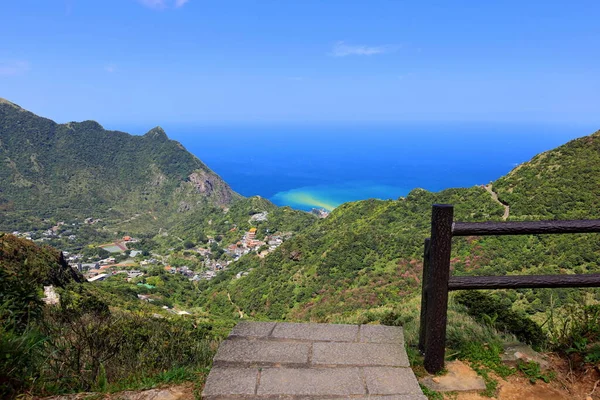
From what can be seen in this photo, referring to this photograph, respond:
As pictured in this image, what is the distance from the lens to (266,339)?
336 centimetres

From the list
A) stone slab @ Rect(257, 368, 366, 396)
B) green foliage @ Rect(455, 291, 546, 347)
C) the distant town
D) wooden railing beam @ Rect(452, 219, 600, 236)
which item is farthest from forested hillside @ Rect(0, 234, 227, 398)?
the distant town

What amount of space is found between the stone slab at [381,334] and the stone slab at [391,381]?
1.49 feet

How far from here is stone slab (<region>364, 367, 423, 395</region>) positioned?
2.61 m

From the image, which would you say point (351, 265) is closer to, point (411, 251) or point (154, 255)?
point (411, 251)

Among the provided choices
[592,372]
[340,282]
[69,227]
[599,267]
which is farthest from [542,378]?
[69,227]

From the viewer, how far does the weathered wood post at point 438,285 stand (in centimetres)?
272

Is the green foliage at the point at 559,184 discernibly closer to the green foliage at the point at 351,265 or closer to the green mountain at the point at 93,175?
the green foliage at the point at 351,265

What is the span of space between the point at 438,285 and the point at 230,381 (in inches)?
64.2

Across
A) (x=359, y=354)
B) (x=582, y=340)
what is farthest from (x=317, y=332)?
(x=582, y=340)

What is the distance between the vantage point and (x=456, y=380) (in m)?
2.81

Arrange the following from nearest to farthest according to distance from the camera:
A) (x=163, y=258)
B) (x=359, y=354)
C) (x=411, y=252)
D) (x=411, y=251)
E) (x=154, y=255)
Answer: (x=359, y=354)
(x=411, y=252)
(x=411, y=251)
(x=163, y=258)
(x=154, y=255)

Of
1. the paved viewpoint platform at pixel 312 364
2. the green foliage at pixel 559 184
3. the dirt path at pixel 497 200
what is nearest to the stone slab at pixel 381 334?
the paved viewpoint platform at pixel 312 364

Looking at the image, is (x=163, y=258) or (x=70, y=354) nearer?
(x=70, y=354)

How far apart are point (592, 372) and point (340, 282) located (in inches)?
971
